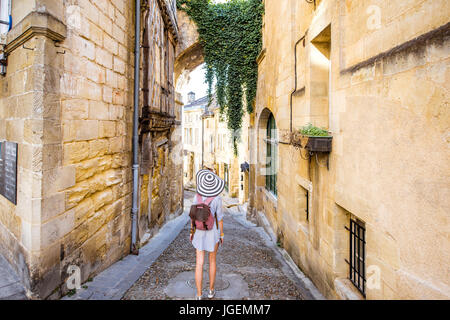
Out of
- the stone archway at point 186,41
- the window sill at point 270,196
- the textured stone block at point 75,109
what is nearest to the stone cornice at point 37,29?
the textured stone block at point 75,109

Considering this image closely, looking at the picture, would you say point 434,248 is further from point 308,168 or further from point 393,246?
point 308,168

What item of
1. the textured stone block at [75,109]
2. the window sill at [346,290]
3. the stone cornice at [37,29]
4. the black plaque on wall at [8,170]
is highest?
the stone cornice at [37,29]

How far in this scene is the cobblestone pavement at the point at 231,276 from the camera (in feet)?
12.0

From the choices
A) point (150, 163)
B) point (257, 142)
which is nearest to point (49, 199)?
point (150, 163)

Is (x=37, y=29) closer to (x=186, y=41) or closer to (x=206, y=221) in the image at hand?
(x=206, y=221)

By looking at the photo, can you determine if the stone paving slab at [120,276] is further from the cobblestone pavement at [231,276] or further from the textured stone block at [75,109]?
the textured stone block at [75,109]

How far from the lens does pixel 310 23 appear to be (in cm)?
492

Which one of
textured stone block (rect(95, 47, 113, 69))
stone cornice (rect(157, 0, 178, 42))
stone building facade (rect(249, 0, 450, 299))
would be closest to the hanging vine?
stone cornice (rect(157, 0, 178, 42))

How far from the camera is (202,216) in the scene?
132 inches

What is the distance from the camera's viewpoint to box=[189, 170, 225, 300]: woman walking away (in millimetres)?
3367

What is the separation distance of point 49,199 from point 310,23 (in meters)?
4.50

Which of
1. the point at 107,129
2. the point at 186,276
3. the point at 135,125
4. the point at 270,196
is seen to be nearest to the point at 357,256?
the point at 186,276

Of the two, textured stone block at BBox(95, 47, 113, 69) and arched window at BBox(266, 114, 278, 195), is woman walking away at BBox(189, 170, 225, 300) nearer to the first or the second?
textured stone block at BBox(95, 47, 113, 69)

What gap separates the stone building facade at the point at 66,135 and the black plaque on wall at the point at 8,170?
0.08 metres
